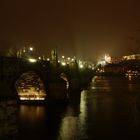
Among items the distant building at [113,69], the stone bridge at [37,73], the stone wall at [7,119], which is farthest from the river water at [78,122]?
the distant building at [113,69]

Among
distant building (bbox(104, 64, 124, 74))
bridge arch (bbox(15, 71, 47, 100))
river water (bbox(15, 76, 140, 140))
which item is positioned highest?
distant building (bbox(104, 64, 124, 74))

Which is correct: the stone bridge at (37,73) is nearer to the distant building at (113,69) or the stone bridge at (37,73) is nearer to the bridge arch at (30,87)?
the bridge arch at (30,87)

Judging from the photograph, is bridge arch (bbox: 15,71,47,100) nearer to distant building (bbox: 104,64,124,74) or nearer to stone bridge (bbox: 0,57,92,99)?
stone bridge (bbox: 0,57,92,99)

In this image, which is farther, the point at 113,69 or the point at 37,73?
the point at 113,69

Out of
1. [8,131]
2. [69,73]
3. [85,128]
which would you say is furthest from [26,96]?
[8,131]

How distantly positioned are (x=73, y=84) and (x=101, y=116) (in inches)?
1262

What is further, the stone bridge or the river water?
the stone bridge

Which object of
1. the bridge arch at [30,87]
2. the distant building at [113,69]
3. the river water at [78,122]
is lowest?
the river water at [78,122]

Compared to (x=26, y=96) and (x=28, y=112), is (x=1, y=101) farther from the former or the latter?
(x=26, y=96)

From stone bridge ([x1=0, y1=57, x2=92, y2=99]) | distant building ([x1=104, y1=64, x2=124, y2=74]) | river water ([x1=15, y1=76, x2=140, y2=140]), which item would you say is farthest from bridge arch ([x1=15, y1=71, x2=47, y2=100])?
distant building ([x1=104, y1=64, x2=124, y2=74])

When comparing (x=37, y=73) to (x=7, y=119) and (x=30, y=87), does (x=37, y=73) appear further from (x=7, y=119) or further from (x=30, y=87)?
(x=7, y=119)

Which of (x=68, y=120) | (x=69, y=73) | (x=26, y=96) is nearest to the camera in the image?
(x=68, y=120)

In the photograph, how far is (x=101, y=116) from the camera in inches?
1254

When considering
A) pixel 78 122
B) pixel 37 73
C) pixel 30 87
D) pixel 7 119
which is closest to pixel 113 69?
pixel 37 73
